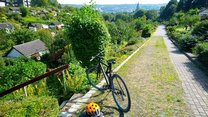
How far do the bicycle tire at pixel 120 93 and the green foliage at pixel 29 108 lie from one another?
1.63 m

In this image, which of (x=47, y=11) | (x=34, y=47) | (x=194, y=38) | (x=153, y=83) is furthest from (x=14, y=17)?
(x=153, y=83)

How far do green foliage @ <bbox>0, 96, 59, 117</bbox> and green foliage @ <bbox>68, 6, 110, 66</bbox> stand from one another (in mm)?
5106

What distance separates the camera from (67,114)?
4898 mm

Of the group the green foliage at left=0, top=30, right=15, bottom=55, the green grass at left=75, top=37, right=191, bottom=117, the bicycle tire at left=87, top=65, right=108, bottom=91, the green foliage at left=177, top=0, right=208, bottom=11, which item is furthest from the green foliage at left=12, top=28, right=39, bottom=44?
the green foliage at left=177, top=0, right=208, bottom=11

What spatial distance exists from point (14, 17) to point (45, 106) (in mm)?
90783

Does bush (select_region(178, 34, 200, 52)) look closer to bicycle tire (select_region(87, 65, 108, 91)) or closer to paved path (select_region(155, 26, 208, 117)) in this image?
paved path (select_region(155, 26, 208, 117))

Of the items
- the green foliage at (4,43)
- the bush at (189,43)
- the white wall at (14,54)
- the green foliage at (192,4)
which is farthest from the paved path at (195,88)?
the green foliage at (192,4)

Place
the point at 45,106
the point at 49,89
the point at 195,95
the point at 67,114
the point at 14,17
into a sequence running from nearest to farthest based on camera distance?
the point at 45,106 < the point at 67,114 < the point at 195,95 < the point at 49,89 < the point at 14,17

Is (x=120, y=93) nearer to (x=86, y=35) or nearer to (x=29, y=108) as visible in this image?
(x=29, y=108)

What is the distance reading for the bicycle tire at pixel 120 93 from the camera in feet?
16.2

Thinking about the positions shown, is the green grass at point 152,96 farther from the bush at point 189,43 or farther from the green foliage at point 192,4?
the green foliage at point 192,4

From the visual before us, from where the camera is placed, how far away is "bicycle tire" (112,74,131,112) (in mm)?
4938

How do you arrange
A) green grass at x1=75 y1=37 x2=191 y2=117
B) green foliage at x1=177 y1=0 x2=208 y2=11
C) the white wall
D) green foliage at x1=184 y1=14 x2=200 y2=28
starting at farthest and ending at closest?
green foliage at x1=177 y1=0 x2=208 y2=11 < the white wall < green foliage at x1=184 y1=14 x2=200 y2=28 < green grass at x1=75 y1=37 x2=191 y2=117

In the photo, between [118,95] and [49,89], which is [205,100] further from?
[49,89]
